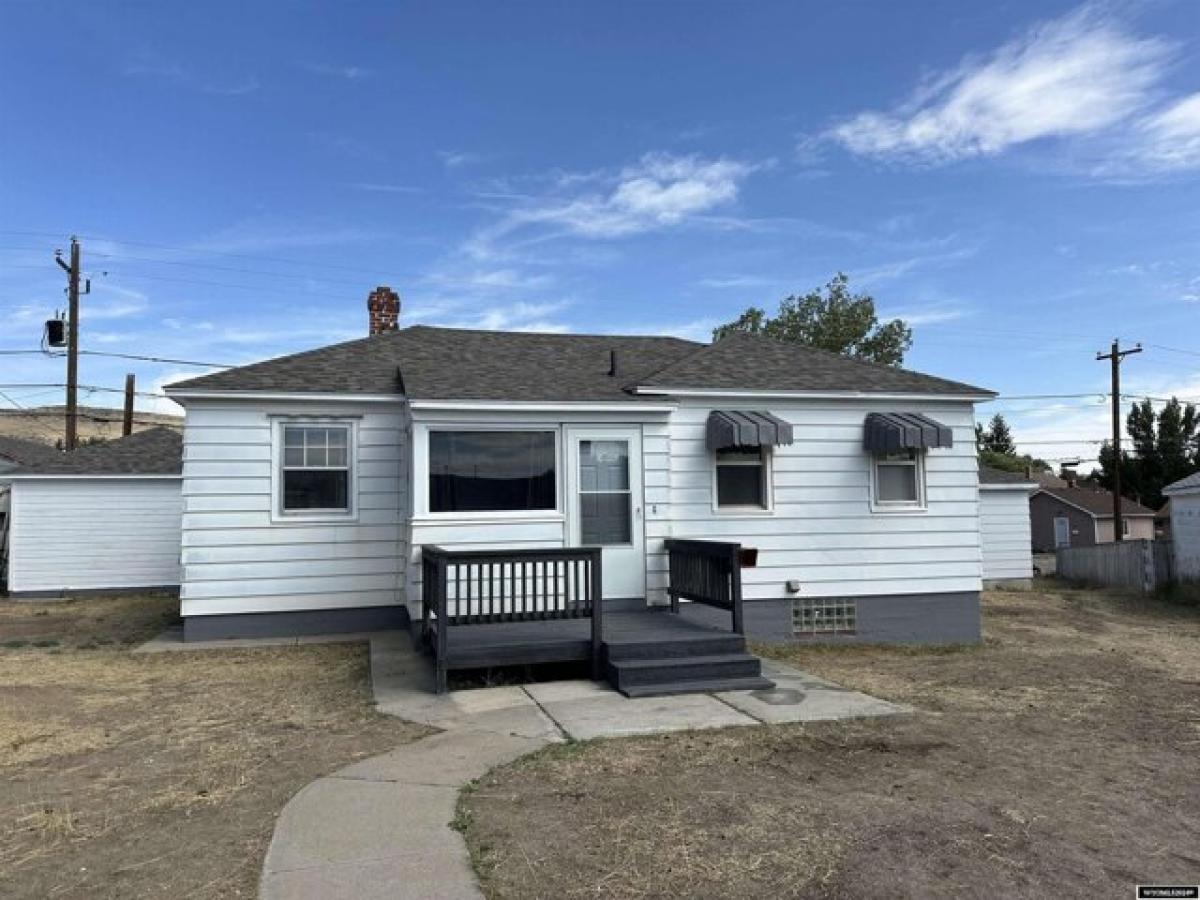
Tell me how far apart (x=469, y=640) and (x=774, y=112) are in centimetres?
1276

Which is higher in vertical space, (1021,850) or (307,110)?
(307,110)

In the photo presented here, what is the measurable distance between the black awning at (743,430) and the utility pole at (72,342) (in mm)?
18022

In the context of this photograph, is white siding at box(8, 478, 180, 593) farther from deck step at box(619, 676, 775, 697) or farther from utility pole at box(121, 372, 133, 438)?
deck step at box(619, 676, 775, 697)

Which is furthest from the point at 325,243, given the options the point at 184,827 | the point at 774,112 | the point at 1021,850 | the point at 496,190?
the point at 1021,850

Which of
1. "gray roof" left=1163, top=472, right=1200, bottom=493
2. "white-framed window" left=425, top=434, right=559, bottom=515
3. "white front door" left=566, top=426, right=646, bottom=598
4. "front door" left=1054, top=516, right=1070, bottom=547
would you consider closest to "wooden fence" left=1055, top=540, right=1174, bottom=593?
"gray roof" left=1163, top=472, right=1200, bottom=493

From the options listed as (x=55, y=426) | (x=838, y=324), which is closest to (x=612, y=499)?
(x=838, y=324)

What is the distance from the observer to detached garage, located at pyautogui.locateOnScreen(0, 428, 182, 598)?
16.9 metres

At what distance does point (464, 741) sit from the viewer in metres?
5.54

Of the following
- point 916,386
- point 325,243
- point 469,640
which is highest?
point 325,243

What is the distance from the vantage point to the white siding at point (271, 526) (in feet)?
31.7

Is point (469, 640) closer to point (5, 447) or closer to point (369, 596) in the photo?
point (369, 596)

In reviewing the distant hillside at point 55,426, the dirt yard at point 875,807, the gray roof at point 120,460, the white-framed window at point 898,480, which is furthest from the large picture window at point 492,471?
the distant hillside at point 55,426

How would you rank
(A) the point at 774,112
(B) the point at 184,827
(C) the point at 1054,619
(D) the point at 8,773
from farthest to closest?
(A) the point at 774,112
(C) the point at 1054,619
(D) the point at 8,773
(B) the point at 184,827

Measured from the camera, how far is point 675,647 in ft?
24.0
